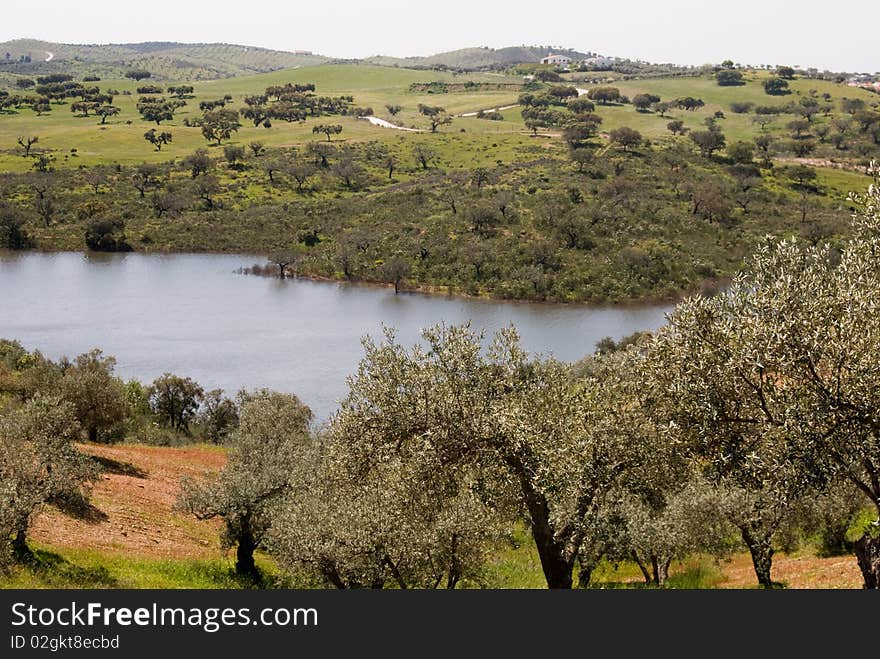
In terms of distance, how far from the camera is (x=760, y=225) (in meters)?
161

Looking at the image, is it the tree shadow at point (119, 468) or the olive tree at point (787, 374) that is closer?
the olive tree at point (787, 374)

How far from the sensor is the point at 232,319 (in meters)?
120

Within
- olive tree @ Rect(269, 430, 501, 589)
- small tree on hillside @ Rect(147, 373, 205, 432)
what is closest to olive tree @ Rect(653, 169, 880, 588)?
olive tree @ Rect(269, 430, 501, 589)

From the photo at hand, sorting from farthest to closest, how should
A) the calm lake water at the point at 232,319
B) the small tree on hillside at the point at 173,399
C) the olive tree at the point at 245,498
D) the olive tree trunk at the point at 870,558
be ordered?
the calm lake water at the point at 232,319, the small tree on hillside at the point at 173,399, the olive tree at the point at 245,498, the olive tree trunk at the point at 870,558

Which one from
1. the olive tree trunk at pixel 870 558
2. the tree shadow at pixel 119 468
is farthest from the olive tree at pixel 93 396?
the olive tree trunk at pixel 870 558

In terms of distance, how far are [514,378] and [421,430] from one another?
3760mm

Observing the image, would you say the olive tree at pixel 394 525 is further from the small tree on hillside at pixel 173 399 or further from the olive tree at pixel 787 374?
the small tree on hillside at pixel 173 399

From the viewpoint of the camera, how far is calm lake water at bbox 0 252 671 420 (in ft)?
320

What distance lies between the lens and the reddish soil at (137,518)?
37.5 m

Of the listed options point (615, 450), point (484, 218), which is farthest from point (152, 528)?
point (484, 218)

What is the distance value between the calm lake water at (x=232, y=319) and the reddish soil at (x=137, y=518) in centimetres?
2653

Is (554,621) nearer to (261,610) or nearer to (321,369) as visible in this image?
(261,610)

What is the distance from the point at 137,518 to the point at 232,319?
3097 inches

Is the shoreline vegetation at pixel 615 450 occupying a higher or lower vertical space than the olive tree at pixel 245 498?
higher
